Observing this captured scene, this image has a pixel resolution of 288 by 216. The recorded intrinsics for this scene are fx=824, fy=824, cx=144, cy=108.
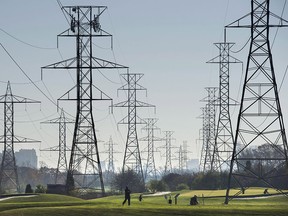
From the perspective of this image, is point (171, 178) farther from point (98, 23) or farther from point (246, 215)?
point (246, 215)

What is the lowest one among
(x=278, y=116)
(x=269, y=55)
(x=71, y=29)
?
(x=278, y=116)

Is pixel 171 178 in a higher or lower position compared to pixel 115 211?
higher

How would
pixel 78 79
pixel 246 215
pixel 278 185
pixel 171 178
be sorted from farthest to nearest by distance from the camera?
1. pixel 171 178
2. pixel 278 185
3. pixel 78 79
4. pixel 246 215

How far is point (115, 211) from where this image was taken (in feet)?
201

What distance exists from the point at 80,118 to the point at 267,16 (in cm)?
2816

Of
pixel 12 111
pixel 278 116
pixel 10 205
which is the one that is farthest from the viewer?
pixel 12 111

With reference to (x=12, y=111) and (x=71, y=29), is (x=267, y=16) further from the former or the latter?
(x=12, y=111)

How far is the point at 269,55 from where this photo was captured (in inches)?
2591

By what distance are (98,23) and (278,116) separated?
32.7 meters

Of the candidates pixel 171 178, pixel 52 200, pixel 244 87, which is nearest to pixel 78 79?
pixel 52 200

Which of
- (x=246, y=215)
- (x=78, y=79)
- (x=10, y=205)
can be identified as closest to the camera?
(x=246, y=215)

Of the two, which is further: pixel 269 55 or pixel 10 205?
pixel 10 205

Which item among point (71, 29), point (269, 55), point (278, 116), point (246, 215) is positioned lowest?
point (246, 215)

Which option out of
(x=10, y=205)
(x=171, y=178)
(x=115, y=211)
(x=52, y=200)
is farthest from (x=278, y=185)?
(x=115, y=211)
